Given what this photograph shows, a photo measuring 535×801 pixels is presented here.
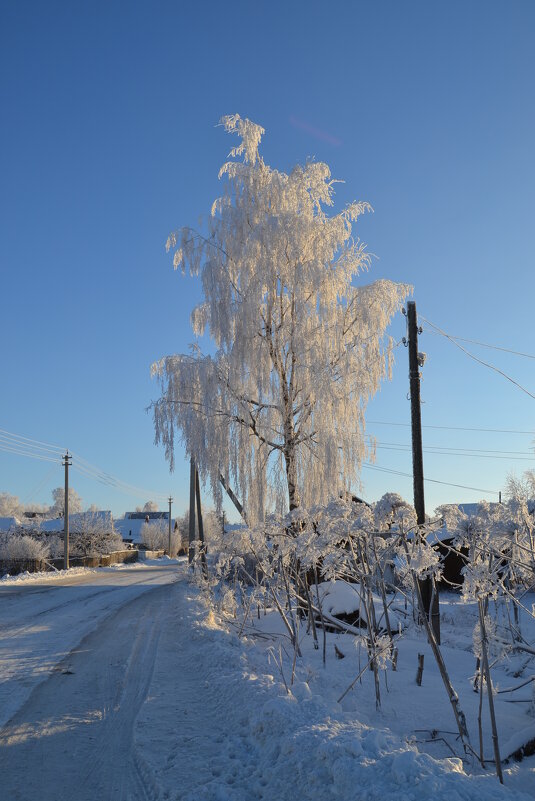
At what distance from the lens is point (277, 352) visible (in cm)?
1263

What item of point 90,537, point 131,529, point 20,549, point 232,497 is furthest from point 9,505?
point 232,497

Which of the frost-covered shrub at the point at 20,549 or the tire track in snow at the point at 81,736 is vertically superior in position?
the tire track in snow at the point at 81,736

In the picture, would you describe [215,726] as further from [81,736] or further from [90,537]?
[90,537]

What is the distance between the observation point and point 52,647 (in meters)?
8.45

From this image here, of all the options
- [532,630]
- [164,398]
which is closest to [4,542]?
[164,398]

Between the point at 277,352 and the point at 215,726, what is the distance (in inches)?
350

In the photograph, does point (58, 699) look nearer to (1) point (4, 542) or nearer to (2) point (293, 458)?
(2) point (293, 458)

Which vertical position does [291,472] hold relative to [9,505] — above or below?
above

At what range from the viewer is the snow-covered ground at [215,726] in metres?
3.30

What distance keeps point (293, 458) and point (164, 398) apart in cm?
338

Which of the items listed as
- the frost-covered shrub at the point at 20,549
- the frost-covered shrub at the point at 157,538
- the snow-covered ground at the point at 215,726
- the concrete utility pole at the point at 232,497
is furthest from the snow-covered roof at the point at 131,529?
the snow-covered ground at the point at 215,726

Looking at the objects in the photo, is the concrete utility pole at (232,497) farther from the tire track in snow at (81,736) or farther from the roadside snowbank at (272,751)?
the roadside snowbank at (272,751)

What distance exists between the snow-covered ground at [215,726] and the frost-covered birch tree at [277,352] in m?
4.11

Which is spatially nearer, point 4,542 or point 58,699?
point 58,699
